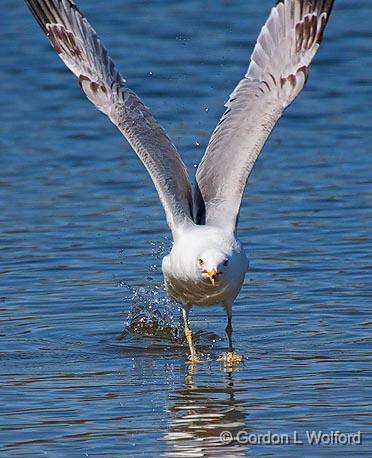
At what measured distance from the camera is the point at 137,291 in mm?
11180

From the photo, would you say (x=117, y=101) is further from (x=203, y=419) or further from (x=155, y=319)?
(x=203, y=419)

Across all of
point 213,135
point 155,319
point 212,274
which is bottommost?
point 212,274

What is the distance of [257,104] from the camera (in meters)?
10.3

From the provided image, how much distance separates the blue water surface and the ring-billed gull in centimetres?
61

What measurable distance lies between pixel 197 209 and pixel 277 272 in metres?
1.60

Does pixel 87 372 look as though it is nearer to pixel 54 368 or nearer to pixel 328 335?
pixel 54 368

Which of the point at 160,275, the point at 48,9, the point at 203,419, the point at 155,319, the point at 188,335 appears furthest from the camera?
the point at 160,275

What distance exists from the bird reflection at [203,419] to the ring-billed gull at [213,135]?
0.53 m

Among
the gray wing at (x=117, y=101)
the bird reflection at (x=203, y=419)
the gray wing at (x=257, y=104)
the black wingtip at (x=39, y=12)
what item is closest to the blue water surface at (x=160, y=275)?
the bird reflection at (x=203, y=419)

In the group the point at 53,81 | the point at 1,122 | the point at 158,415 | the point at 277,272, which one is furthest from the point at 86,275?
the point at 53,81

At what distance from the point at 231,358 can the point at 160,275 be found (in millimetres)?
2495

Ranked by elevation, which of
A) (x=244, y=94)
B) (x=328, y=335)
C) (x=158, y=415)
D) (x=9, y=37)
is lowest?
(x=158, y=415)

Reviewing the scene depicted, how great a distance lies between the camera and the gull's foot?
932 cm

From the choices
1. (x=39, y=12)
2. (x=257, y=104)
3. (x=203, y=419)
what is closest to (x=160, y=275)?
(x=257, y=104)
